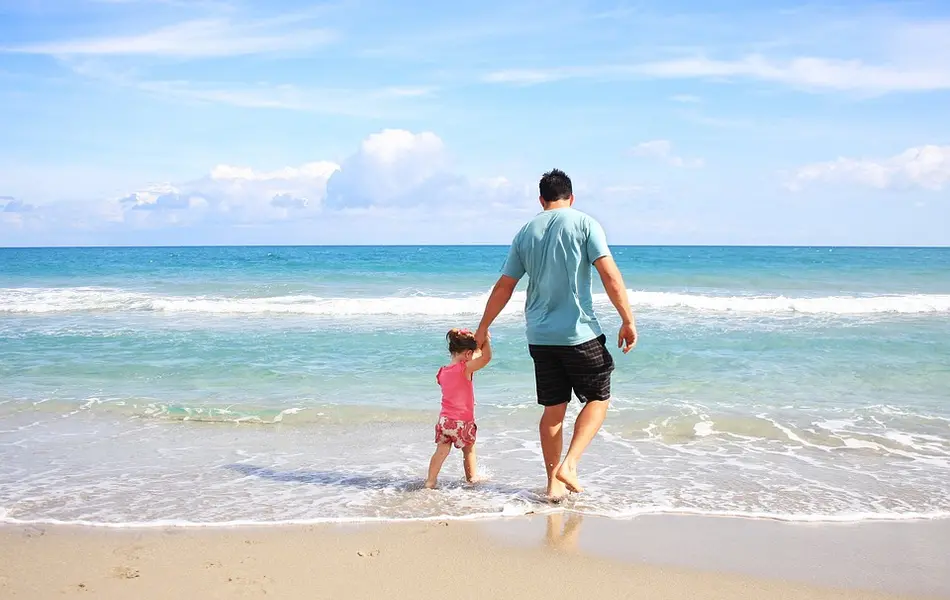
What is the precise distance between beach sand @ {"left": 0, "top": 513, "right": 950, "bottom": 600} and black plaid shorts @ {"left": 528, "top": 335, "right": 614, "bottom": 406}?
0.70 metres

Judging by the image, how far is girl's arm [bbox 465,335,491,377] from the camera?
489 cm

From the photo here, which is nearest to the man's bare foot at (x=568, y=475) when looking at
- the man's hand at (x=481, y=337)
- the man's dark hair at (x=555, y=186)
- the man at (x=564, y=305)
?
the man at (x=564, y=305)

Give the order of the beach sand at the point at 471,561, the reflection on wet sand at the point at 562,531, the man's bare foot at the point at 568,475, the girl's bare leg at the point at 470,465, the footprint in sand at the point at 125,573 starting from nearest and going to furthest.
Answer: the beach sand at the point at 471,561 < the footprint in sand at the point at 125,573 < the reflection on wet sand at the point at 562,531 < the man's bare foot at the point at 568,475 < the girl's bare leg at the point at 470,465

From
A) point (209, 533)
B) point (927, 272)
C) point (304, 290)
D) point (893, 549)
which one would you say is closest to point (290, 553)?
point (209, 533)

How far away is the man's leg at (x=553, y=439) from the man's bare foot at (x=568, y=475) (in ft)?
0.47

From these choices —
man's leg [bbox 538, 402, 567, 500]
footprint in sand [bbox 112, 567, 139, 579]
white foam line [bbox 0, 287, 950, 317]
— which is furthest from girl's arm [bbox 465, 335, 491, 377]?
white foam line [bbox 0, 287, 950, 317]

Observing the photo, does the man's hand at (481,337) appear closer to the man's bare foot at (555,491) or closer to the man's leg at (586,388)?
the man's leg at (586,388)

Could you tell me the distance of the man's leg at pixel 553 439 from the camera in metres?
4.74

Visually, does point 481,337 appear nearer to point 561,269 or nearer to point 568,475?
point 561,269

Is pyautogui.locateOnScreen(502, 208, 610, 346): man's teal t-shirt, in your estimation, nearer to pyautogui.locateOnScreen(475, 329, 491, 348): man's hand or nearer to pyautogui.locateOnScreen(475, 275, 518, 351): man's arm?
pyautogui.locateOnScreen(475, 275, 518, 351): man's arm

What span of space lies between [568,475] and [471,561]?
3.18 feet

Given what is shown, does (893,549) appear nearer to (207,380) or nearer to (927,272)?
(207,380)

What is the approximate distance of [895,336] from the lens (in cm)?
1215

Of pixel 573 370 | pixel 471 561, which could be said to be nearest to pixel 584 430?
pixel 573 370
